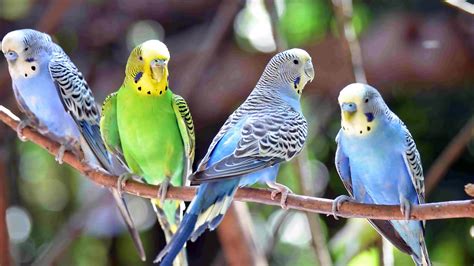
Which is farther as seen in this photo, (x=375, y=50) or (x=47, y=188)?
(x=47, y=188)

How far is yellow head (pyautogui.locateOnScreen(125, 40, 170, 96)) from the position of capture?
260 cm

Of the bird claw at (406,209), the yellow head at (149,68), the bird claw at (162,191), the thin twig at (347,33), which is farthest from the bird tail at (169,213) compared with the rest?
the thin twig at (347,33)

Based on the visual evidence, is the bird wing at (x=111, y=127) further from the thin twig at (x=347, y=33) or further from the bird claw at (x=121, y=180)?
the thin twig at (x=347, y=33)

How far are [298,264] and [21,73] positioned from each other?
8.17 ft

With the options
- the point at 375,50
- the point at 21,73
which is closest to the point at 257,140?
the point at 21,73

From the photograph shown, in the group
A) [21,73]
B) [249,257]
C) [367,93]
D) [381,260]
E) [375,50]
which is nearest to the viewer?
[367,93]

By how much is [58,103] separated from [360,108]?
106 cm

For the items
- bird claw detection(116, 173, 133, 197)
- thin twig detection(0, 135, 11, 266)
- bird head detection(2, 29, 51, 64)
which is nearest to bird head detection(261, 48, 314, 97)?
bird claw detection(116, 173, 133, 197)

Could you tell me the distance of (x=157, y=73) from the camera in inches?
104

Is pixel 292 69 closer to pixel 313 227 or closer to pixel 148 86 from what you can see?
pixel 148 86

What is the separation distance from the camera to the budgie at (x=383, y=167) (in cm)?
277

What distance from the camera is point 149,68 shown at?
2658 mm

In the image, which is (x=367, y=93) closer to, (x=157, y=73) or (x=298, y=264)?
(x=157, y=73)

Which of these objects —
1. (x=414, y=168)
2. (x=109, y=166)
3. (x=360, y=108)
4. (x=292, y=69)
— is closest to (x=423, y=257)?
(x=414, y=168)
